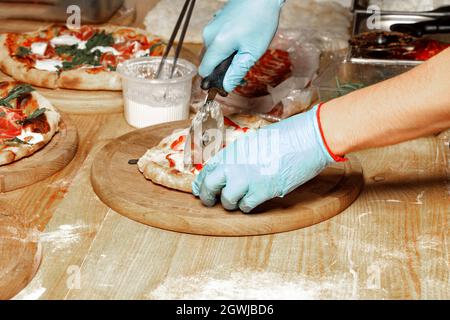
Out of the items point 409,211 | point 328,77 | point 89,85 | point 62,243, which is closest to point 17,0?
point 89,85

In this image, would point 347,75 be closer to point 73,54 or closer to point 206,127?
point 206,127

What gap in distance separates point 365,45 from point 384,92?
3.61 ft

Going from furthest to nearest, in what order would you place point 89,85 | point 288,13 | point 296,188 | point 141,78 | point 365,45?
1. point 288,13
2. point 365,45
3. point 89,85
4. point 141,78
5. point 296,188

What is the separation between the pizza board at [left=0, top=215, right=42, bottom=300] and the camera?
1.65 meters

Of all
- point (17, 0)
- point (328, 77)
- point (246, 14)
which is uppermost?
point (246, 14)

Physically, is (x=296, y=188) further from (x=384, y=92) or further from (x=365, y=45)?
(x=365, y=45)

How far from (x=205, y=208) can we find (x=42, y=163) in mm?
530

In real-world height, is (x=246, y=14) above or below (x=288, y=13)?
above

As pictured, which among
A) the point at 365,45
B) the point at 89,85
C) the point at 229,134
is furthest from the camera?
the point at 365,45

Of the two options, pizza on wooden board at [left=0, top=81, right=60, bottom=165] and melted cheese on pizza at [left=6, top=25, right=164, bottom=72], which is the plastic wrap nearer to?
melted cheese on pizza at [left=6, top=25, right=164, bottom=72]

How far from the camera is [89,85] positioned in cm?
268

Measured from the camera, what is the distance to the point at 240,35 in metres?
2.16

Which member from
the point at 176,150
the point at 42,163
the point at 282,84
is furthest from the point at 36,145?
the point at 282,84

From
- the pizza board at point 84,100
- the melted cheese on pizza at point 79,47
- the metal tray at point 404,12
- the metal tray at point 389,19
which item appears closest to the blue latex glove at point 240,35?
the pizza board at point 84,100
